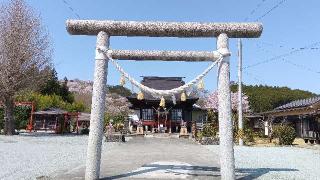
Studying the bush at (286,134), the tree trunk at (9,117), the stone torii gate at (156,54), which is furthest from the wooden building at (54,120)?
the stone torii gate at (156,54)

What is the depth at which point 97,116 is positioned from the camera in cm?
830

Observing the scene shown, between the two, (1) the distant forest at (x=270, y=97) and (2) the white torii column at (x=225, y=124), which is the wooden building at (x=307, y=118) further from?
(1) the distant forest at (x=270, y=97)

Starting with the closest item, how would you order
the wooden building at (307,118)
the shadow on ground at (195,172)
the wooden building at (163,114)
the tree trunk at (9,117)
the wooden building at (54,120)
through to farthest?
the shadow on ground at (195,172) < the wooden building at (307,118) < the tree trunk at (9,117) < the wooden building at (54,120) < the wooden building at (163,114)

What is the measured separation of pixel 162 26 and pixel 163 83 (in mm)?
41616

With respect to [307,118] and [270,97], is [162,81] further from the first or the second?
[307,118]

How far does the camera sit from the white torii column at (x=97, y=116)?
8.13 meters

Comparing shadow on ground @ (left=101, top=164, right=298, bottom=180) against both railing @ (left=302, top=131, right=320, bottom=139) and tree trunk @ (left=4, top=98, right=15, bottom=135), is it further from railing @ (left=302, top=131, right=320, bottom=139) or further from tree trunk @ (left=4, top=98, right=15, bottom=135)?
tree trunk @ (left=4, top=98, right=15, bottom=135)

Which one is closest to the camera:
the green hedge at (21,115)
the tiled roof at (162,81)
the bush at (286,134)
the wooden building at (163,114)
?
the bush at (286,134)

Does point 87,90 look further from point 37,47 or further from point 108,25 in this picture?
point 108,25

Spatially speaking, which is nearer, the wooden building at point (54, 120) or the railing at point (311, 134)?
the railing at point (311, 134)

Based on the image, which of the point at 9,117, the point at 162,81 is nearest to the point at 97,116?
the point at 9,117

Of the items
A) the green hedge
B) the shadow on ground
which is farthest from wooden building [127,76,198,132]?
the shadow on ground

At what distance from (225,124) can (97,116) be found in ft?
9.35

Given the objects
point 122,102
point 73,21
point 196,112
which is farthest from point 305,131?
point 122,102
